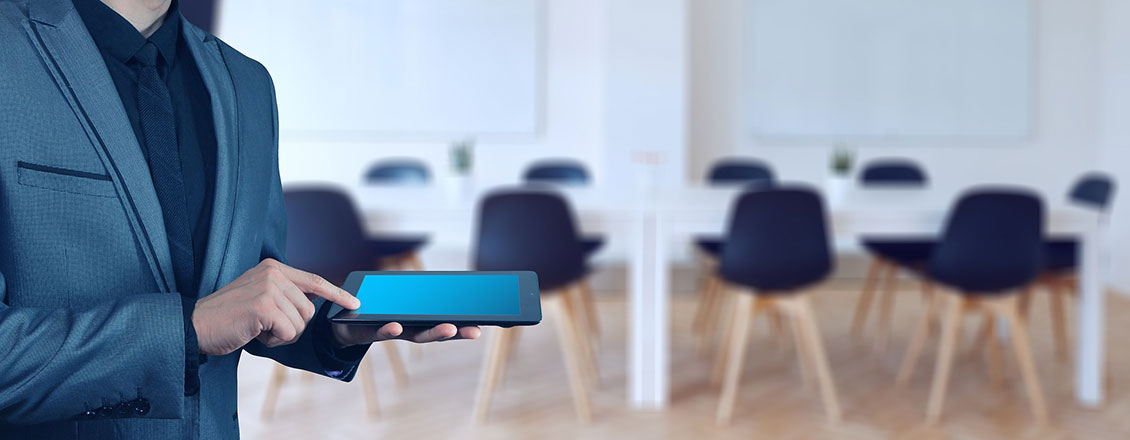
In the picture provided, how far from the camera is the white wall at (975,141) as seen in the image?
20.1 ft

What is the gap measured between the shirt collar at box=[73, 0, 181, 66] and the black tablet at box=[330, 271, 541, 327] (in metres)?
0.29

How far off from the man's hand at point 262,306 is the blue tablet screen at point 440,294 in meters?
0.02

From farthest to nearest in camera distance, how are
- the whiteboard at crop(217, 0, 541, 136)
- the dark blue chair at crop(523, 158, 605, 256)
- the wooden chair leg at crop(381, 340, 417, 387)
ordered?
the whiteboard at crop(217, 0, 541, 136)
the dark blue chair at crop(523, 158, 605, 256)
the wooden chair leg at crop(381, 340, 417, 387)

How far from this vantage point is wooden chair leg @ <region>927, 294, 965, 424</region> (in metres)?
3.27

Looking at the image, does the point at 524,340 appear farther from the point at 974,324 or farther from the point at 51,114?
the point at 51,114

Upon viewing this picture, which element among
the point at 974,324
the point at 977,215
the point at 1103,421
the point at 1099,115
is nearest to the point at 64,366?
the point at 977,215

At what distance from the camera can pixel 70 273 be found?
2.24 feet

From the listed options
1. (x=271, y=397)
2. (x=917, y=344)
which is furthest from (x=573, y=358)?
(x=917, y=344)

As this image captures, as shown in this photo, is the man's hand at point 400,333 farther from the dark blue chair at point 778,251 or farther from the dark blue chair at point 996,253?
the dark blue chair at point 996,253

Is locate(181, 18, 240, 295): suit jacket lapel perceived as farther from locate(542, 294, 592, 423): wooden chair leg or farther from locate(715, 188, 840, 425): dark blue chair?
locate(715, 188, 840, 425): dark blue chair

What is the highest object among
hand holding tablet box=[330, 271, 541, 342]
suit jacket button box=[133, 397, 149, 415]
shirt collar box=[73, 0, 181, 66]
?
shirt collar box=[73, 0, 181, 66]

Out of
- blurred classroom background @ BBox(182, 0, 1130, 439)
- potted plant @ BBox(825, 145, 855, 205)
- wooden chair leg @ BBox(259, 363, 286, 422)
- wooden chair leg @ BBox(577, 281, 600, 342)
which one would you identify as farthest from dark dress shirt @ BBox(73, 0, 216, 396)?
potted plant @ BBox(825, 145, 855, 205)

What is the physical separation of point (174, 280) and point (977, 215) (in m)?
3.15

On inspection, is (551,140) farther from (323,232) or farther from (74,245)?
(74,245)
